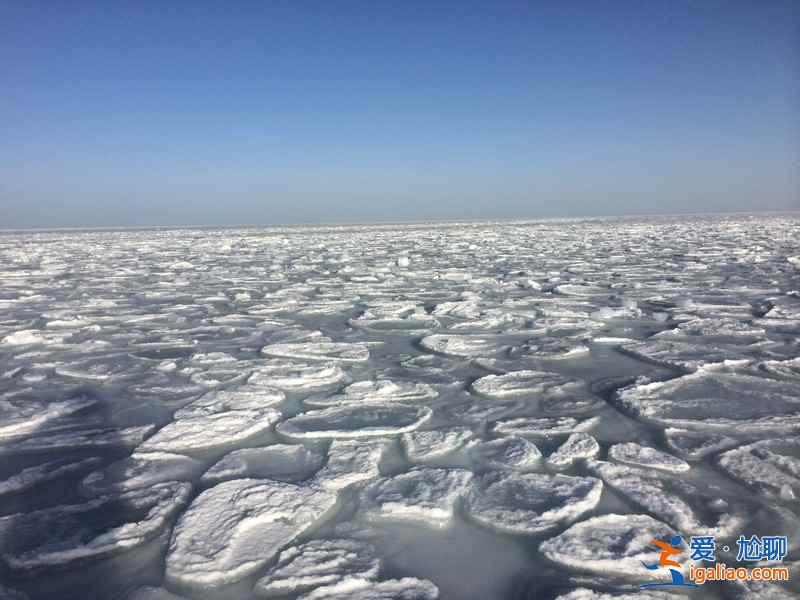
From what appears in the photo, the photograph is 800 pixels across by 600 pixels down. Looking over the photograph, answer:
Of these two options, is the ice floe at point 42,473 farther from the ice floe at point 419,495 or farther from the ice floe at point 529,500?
the ice floe at point 529,500

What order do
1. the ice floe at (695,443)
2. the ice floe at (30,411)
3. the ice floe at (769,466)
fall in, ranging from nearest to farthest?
the ice floe at (769,466) → the ice floe at (695,443) → the ice floe at (30,411)

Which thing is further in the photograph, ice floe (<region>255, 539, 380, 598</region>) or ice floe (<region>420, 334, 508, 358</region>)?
ice floe (<region>420, 334, 508, 358</region>)

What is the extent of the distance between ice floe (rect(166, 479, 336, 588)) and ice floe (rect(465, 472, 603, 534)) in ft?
1.57

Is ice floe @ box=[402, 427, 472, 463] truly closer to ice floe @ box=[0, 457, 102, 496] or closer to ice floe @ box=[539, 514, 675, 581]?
ice floe @ box=[539, 514, 675, 581]

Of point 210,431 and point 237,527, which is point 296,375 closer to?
point 210,431

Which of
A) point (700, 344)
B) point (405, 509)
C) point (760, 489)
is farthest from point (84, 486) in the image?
point (700, 344)

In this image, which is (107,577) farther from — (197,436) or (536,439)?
(536,439)

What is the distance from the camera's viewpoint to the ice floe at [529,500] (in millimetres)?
1406

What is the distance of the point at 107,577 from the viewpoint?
124cm

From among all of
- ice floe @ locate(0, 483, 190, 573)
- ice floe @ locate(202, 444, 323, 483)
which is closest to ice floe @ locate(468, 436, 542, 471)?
ice floe @ locate(202, 444, 323, 483)

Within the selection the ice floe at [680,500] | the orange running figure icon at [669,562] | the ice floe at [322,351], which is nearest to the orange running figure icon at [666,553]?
the orange running figure icon at [669,562]

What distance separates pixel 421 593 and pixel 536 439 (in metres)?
0.92

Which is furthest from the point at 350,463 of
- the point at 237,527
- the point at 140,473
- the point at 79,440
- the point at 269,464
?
the point at 79,440

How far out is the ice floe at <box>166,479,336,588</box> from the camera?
1.24 metres
